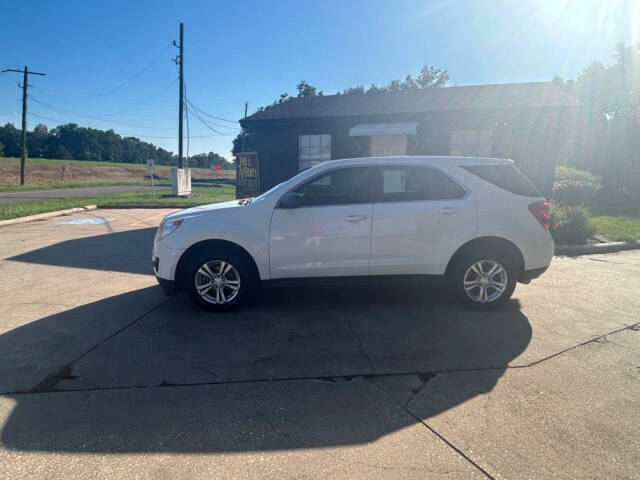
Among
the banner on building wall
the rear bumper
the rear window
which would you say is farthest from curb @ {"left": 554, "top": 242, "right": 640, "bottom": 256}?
the banner on building wall

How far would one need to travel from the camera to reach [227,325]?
4.27m

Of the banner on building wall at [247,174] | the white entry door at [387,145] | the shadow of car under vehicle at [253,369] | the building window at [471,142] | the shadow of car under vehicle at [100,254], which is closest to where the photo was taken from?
the shadow of car under vehicle at [253,369]

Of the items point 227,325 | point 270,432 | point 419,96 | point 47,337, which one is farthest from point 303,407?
point 419,96

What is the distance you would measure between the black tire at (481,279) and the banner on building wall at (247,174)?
10.4m

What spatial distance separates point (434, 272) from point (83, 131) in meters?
118

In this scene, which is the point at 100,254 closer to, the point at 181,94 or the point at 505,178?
the point at 505,178

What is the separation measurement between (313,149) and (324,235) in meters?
9.85

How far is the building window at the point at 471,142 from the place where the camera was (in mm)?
12703

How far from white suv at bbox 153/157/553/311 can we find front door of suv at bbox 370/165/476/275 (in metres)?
0.01

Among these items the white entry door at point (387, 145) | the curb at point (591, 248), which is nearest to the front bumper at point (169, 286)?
the curb at point (591, 248)

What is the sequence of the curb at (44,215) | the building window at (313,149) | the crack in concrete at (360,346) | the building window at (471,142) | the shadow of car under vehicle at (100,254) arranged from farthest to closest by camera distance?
the building window at (313,149)
the building window at (471,142)
the curb at (44,215)
the shadow of car under vehicle at (100,254)
the crack in concrete at (360,346)

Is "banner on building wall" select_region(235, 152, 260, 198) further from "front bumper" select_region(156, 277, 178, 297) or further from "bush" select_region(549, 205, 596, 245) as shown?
"front bumper" select_region(156, 277, 178, 297)

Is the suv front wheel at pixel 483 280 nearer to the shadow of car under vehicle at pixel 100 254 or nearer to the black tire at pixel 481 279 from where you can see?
the black tire at pixel 481 279

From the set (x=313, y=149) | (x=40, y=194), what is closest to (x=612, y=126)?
(x=313, y=149)
